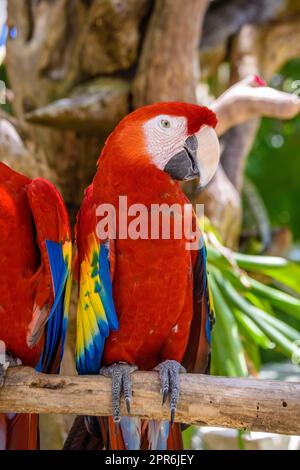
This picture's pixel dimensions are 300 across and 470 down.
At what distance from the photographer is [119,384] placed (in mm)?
1104

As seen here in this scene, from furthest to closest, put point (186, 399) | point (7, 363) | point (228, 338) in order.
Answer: point (228, 338)
point (7, 363)
point (186, 399)

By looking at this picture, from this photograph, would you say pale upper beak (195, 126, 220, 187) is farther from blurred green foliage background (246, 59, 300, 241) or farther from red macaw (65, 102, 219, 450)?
blurred green foliage background (246, 59, 300, 241)

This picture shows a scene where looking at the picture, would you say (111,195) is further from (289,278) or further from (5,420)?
(289,278)

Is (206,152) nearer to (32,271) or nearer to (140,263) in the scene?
(140,263)

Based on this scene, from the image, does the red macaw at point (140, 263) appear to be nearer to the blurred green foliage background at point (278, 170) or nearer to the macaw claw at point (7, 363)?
the macaw claw at point (7, 363)

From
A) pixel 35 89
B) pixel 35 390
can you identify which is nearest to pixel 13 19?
pixel 35 89

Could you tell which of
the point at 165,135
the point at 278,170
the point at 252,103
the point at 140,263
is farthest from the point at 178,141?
the point at 278,170

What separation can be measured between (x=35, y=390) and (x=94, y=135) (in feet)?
3.36

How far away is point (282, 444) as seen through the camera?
2.01 metres

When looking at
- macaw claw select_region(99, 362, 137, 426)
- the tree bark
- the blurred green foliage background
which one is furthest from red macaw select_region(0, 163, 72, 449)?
the blurred green foliage background

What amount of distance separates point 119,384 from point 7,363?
24cm

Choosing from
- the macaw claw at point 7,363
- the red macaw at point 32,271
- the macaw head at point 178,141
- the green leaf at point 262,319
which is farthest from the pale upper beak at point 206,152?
the green leaf at point 262,319

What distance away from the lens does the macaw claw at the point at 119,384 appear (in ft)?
3.53

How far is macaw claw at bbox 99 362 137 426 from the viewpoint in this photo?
3.53 feet
